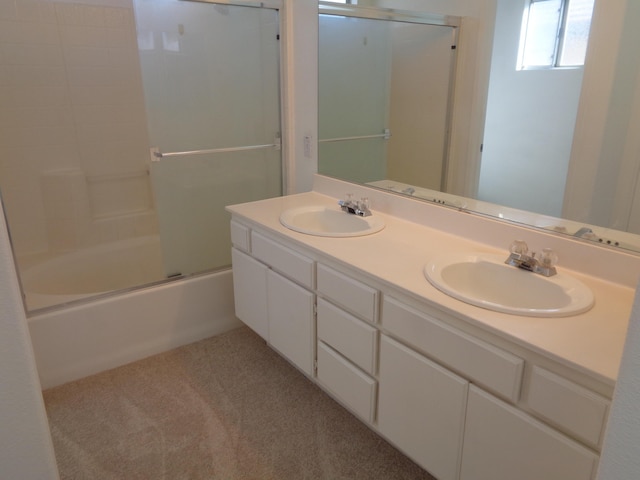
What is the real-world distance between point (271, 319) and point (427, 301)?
1.00 metres

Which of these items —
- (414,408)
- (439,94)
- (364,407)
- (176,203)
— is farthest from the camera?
(176,203)

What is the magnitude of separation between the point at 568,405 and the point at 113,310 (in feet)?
6.71

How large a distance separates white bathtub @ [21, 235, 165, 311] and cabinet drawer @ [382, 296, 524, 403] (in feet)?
5.15

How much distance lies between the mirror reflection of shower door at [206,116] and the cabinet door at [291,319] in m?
0.73

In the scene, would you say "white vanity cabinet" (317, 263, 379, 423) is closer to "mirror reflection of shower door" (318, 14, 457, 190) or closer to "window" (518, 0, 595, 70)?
"mirror reflection of shower door" (318, 14, 457, 190)

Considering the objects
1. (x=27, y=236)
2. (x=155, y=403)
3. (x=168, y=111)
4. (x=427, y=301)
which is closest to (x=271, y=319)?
(x=155, y=403)

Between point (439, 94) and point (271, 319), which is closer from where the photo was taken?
point (439, 94)

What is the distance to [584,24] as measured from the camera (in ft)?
4.76

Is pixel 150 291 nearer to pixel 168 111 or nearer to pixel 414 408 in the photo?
pixel 168 111

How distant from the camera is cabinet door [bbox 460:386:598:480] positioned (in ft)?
3.64

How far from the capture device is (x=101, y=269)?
9.31ft

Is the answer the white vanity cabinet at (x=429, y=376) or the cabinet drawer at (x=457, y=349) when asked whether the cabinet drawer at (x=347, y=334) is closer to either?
the white vanity cabinet at (x=429, y=376)

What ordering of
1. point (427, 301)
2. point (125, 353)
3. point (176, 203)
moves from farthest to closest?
point (176, 203) < point (125, 353) < point (427, 301)

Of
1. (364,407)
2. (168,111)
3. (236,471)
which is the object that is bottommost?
(236,471)
